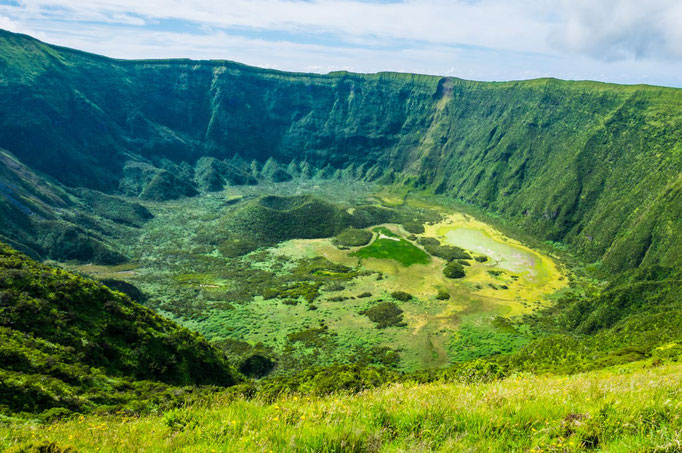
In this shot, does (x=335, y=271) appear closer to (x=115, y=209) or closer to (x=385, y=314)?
(x=385, y=314)

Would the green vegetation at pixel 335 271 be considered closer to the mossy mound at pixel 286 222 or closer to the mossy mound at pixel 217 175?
the mossy mound at pixel 286 222

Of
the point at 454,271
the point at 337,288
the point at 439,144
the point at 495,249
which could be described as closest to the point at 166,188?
the point at 337,288

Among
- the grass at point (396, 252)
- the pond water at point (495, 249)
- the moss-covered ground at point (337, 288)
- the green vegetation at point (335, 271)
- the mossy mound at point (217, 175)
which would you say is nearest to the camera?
the green vegetation at point (335, 271)

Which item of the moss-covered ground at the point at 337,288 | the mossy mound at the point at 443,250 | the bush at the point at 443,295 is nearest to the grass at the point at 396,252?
the moss-covered ground at the point at 337,288

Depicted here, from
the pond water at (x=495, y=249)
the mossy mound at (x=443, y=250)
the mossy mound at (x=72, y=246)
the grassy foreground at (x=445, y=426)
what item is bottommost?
the mossy mound at (x=72, y=246)

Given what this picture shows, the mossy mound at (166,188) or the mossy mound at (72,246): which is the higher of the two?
the mossy mound at (166,188)

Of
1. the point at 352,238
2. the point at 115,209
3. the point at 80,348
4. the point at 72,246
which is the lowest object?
the point at 72,246

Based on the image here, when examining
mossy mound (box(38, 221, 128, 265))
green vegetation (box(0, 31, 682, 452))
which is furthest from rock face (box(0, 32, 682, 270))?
mossy mound (box(38, 221, 128, 265))

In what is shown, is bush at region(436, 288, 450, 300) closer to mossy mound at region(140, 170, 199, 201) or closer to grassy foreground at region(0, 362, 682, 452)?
grassy foreground at region(0, 362, 682, 452)

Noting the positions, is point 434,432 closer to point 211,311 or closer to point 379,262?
point 211,311
